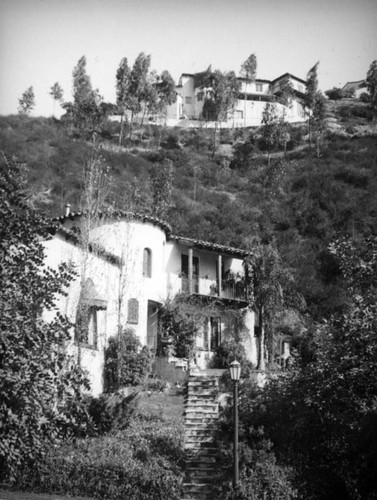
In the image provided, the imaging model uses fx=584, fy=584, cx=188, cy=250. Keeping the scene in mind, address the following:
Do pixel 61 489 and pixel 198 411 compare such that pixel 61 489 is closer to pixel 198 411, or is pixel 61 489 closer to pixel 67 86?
pixel 198 411

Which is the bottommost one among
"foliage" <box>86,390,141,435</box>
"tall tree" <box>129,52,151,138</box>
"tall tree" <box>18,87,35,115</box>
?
"foliage" <box>86,390,141,435</box>

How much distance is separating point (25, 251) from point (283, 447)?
983 centimetres

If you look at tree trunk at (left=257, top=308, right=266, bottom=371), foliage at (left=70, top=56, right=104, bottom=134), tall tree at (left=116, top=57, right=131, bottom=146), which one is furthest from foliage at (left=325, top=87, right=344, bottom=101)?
tree trunk at (left=257, top=308, right=266, bottom=371)

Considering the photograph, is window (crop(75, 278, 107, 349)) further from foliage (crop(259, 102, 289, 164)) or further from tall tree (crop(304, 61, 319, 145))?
tall tree (crop(304, 61, 319, 145))

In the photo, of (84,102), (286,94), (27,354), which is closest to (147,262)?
(27,354)

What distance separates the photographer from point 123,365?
2328 centimetres

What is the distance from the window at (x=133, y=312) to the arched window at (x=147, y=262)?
2.09m

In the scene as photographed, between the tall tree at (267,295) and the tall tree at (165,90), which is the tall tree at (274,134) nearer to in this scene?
the tall tree at (165,90)

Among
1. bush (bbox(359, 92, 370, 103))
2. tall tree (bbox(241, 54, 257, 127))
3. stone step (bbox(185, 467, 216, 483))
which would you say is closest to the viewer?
stone step (bbox(185, 467, 216, 483))

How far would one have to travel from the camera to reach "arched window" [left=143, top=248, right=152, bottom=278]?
2825 centimetres

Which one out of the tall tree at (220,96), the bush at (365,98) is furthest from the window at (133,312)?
the bush at (365,98)

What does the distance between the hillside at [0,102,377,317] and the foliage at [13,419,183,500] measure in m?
19.7

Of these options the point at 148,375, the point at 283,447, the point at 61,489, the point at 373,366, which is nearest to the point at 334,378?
the point at 373,366

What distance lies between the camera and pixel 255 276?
31.1 metres
